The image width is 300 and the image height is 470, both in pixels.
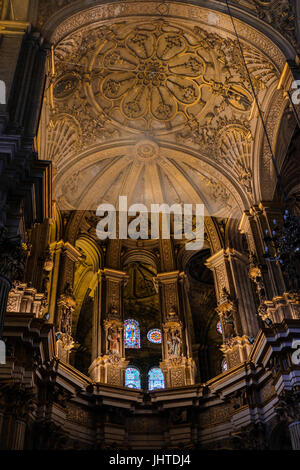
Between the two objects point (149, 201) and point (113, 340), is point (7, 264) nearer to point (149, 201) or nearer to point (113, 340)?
point (113, 340)

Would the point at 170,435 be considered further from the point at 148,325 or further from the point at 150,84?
the point at 150,84

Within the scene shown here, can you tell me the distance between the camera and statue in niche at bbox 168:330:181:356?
611 inches

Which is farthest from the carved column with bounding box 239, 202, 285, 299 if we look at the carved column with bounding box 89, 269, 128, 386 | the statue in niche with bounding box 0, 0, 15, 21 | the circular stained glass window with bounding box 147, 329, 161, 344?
the statue in niche with bounding box 0, 0, 15, 21

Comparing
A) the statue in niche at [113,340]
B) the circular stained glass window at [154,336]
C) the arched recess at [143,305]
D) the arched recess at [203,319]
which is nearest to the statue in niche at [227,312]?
the statue in niche at [113,340]

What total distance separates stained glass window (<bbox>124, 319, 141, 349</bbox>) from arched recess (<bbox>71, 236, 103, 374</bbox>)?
4.49ft

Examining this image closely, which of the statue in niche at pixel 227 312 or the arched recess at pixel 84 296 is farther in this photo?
the arched recess at pixel 84 296

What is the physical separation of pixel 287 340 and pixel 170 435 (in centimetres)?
487

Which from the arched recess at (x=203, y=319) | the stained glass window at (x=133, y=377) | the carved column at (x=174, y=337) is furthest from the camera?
the arched recess at (x=203, y=319)

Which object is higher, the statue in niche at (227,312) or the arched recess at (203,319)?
the arched recess at (203,319)

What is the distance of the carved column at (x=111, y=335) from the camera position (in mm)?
14750

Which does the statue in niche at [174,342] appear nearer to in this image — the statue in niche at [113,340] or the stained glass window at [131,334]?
the statue in niche at [113,340]

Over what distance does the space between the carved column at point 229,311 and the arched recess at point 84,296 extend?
13.9 ft
